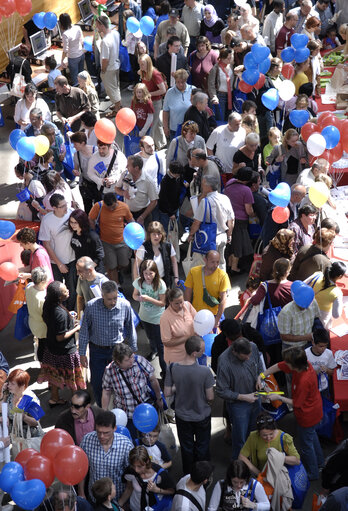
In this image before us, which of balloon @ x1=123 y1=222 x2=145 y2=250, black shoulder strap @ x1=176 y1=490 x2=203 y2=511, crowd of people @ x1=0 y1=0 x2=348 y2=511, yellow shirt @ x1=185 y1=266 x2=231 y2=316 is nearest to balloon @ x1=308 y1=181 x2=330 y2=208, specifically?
crowd of people @ x1=0 y1=0 x2=348 y2=511

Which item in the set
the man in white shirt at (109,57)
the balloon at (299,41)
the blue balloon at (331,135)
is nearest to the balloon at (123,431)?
the blue balloon at (331,135)

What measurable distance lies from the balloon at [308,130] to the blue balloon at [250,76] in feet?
3.41

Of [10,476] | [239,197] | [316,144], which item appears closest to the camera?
[10,476]

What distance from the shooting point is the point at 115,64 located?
1096cm

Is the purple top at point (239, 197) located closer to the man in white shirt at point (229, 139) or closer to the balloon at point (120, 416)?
the man in white shirt at point (229, 139)

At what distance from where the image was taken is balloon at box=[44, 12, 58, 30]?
1129 cm

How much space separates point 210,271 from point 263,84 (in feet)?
12.2

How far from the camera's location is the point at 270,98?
8766 mm

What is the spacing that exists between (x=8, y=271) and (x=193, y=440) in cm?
240

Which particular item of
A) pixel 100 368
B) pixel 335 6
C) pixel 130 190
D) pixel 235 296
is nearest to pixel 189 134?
pixel 130 190

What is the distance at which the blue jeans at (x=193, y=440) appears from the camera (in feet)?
18.7

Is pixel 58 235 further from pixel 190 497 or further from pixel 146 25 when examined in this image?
pixel 146 25

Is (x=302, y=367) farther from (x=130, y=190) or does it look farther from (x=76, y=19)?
(x=76, y=19)

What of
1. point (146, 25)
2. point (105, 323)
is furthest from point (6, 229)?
point (146, 25)
